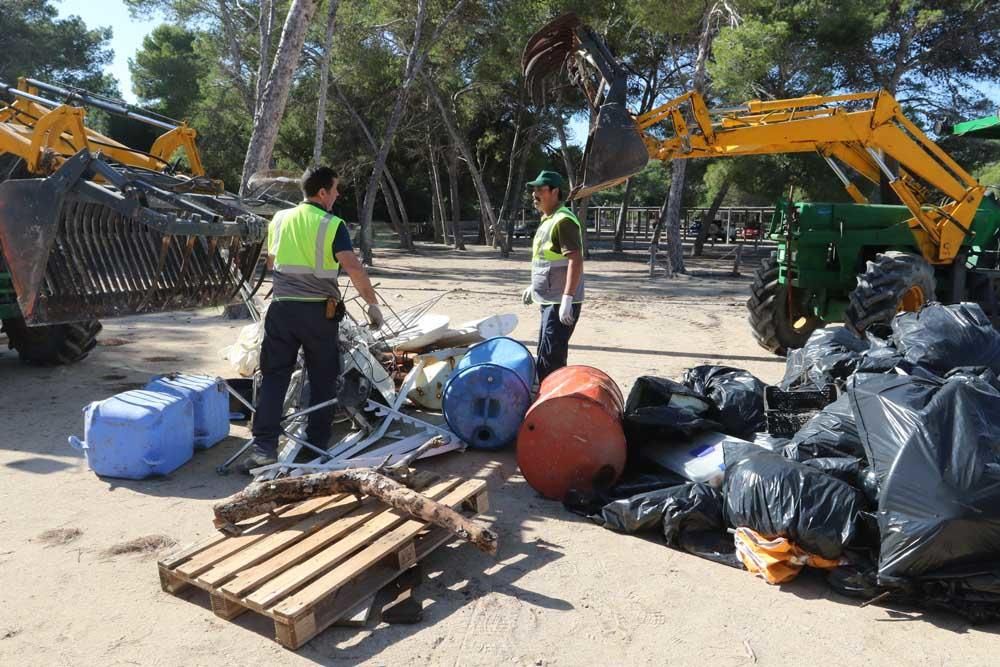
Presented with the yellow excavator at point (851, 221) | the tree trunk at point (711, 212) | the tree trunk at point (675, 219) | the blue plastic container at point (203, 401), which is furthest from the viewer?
the tree trunk at point (711, 212)

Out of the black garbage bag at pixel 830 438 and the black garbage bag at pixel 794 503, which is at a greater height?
the black garbage bag at pixel 830 438

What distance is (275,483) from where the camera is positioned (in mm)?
3568

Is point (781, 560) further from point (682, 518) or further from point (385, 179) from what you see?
point (385, 179)

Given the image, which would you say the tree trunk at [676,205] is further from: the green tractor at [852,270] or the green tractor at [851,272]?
the green tractor at [851,272]

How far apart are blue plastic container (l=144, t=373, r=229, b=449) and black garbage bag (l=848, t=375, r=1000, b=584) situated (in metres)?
3.87

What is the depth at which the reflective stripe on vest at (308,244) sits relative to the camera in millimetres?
4266

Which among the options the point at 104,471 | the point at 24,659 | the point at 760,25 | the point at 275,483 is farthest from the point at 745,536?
the point at 760,25

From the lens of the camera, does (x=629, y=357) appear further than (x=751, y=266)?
No

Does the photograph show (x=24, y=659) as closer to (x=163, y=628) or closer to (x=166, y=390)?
(x=163, y=628)

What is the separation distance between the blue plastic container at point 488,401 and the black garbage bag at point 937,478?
2.08 metres

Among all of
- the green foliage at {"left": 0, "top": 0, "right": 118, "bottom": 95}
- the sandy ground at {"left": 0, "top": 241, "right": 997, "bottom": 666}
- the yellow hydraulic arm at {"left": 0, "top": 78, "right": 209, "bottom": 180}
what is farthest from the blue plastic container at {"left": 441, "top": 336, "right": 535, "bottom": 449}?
the green foliage at {"left": 0, "top": 0, "right": 118, "bottom": 95}

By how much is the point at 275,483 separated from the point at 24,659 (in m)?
1.15

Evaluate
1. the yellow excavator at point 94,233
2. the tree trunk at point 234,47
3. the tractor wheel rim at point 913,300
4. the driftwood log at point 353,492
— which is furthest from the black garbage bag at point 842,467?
the tree trunk at point 234,47

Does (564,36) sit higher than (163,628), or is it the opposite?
(564,36)
